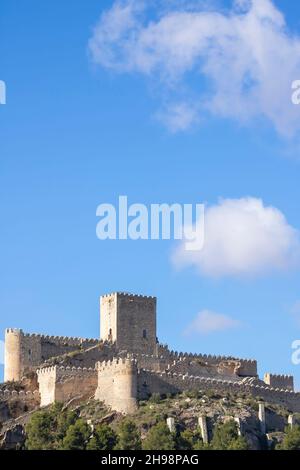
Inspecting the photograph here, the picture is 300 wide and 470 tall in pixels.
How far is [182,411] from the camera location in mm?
133250

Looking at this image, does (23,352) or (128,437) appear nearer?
(128,437)

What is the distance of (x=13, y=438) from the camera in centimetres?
13025

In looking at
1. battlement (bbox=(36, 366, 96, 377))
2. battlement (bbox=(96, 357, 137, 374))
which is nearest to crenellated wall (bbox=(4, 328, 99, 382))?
battlement (bbox=(36, 366, 96, 377))

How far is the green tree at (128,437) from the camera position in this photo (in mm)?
125812

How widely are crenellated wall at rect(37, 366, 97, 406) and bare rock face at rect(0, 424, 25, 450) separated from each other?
14.8 ft

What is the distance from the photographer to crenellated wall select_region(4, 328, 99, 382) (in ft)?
457

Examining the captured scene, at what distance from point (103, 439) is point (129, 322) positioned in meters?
18.4

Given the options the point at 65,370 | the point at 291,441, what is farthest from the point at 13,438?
the point at 291,441

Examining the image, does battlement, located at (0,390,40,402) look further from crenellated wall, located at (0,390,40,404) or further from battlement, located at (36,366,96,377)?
battlement, located at (36,366,96,377)

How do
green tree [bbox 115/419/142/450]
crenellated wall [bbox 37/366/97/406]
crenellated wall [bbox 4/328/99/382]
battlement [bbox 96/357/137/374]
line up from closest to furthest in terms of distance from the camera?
green tree [bbox 115/419/142/450] < battlement [bbox 96/357/137/374] < crenellated wall [bbox 37/366/97/406] < crenellated wall [bbox 4/328/99/382]

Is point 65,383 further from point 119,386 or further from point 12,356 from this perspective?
point 12,356

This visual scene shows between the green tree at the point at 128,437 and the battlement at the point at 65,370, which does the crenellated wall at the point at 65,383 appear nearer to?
the battlement at the point at 65,370
